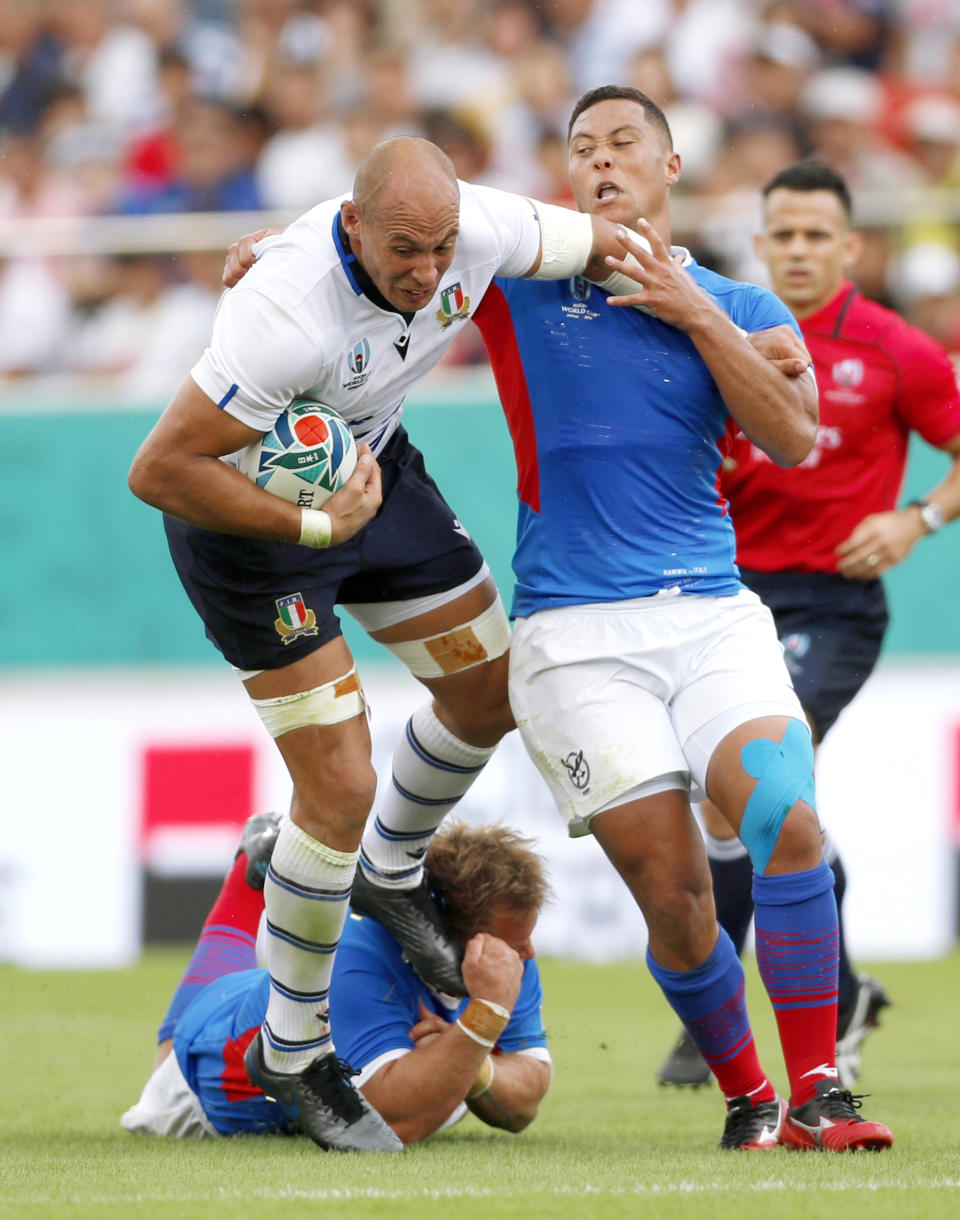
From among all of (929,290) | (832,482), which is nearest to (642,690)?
(832,482)

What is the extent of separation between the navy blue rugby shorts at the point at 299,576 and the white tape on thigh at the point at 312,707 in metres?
0.10

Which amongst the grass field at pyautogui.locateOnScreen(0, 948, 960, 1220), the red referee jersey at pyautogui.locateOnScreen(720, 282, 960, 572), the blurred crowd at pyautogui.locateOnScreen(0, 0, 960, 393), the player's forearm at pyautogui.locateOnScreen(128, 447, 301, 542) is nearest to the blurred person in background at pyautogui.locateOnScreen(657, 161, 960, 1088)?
the red referee jersey at pyautogui.locateOnScreen(720, 282, 960, 572)

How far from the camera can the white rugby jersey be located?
436cm

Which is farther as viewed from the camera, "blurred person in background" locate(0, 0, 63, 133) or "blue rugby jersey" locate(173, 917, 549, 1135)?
"blurred person in background" locate(0, 0, 63, 133)

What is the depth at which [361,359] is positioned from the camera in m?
4.56

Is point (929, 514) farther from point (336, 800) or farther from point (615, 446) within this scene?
point (336, 800)

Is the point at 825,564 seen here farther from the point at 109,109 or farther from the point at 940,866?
the point at 109,109

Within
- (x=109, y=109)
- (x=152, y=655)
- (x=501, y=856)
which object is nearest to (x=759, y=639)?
(x=501, y=856)

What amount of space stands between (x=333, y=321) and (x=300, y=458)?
1.09 ft

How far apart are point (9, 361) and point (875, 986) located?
7.05 meters

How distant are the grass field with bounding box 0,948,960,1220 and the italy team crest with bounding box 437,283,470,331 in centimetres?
206

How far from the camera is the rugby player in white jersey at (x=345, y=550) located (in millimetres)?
4367

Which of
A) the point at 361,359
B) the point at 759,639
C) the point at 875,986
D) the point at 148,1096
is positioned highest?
the point at 361,359

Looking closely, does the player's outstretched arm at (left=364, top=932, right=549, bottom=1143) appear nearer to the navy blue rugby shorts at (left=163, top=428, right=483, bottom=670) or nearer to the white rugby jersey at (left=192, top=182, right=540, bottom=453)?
the navy blue rugby shorts at (left=163, top=428, right=483, bottom=670)
